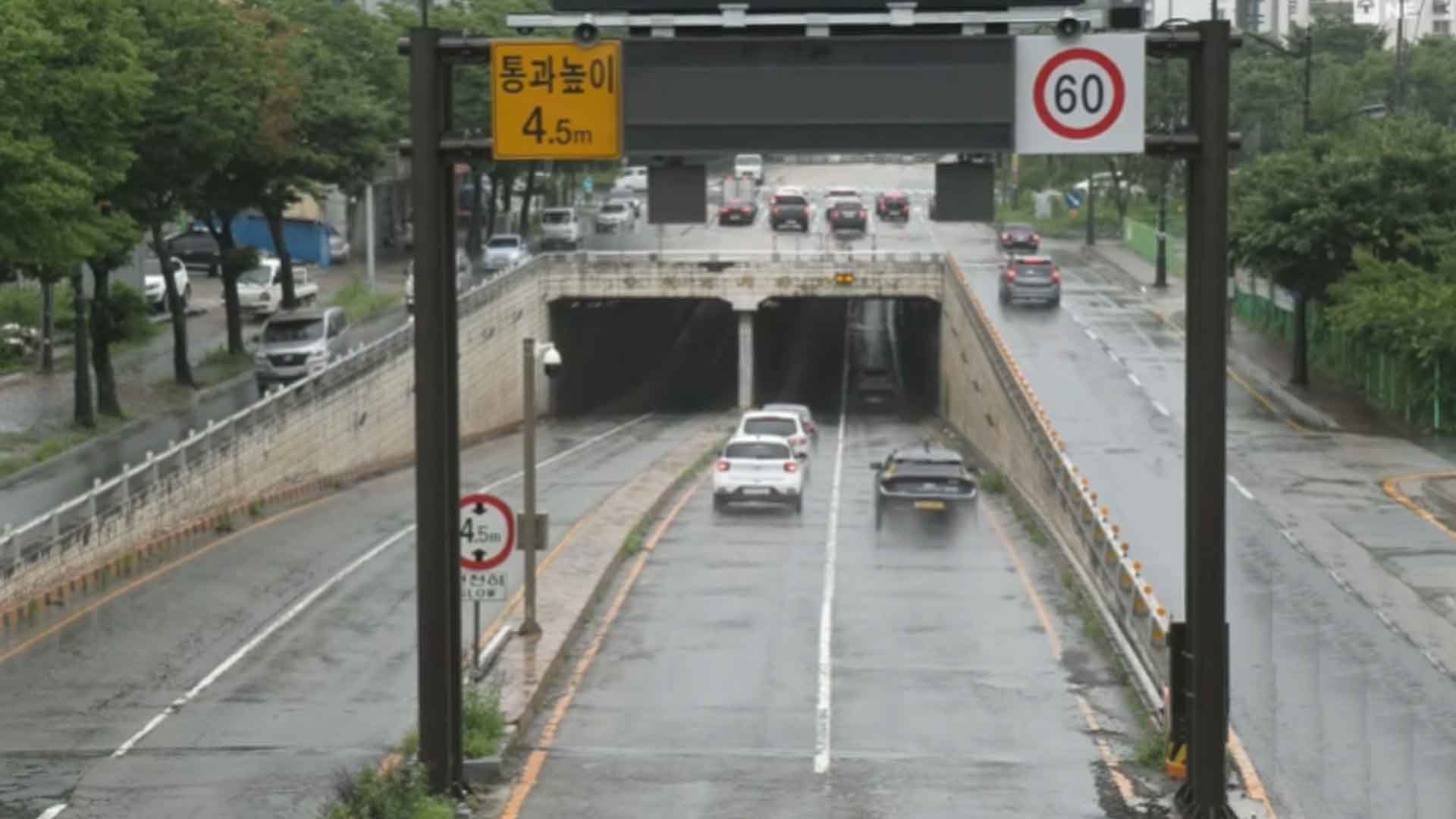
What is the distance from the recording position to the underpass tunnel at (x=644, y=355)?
3438 inches

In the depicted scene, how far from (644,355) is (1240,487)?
55.8 m

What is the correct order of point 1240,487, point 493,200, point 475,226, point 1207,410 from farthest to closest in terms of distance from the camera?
point 493,200, point 475,226, point 1240,487, point 1207,410

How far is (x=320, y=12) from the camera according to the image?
281 feet

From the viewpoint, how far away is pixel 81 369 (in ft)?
163

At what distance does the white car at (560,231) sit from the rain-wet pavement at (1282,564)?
27975 millimetres

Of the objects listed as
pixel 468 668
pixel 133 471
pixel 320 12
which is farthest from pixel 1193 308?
pixel 320 12

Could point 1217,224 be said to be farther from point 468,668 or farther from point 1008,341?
point 1008,341

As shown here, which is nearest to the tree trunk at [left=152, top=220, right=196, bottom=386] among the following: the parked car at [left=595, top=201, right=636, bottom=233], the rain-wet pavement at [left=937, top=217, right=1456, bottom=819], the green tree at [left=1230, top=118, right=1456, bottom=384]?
the rain-wet pavement at [left=937, top=217, right=1456, bottom=819]

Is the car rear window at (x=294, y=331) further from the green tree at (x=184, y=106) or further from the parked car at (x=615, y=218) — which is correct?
the parked car at (x=615, y=218)

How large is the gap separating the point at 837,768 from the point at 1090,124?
23.1 feet

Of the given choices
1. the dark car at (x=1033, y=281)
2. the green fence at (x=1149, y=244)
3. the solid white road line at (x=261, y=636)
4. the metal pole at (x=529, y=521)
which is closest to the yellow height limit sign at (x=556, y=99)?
the solid white road line at (x=261, y=636)

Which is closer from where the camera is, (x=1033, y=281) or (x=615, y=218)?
(x=1033, y=281)

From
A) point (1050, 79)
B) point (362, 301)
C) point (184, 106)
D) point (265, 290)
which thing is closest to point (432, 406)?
point (1050, 79)

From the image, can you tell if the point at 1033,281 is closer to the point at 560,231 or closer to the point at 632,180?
the point at 560,231
